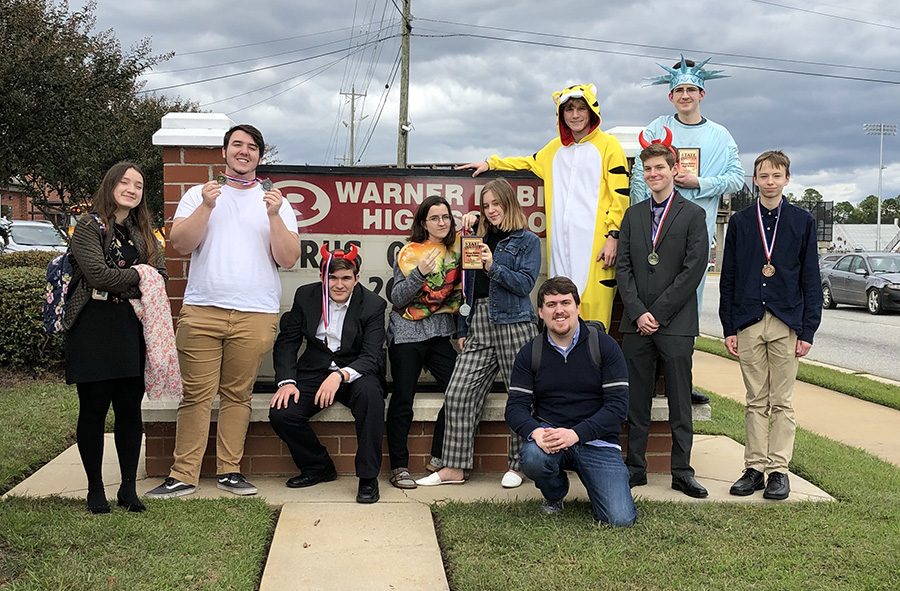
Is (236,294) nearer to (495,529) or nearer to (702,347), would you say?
(495,529)

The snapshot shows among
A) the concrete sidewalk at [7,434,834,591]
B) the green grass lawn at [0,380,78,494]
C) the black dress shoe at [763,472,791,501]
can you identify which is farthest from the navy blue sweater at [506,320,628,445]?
the green grass lawn at [0,380,78,494]

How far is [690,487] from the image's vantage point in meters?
4.89

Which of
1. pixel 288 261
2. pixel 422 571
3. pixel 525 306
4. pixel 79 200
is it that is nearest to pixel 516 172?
pixel 525 306

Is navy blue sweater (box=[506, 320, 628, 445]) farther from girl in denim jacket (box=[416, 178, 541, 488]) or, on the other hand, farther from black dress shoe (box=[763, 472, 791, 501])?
black dress shoe (box=[763, 472, 791, 501])

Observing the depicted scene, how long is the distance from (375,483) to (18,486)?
214 centimetres

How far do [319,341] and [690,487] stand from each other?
2.38 metres

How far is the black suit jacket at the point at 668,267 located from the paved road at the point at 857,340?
24.2ft

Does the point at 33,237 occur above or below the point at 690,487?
above

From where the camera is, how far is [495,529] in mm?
4188

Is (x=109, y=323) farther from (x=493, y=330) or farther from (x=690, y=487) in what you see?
(x=690, y=487)

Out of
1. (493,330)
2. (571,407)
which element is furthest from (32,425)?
(571,407)

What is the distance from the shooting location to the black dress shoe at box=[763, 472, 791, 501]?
4.83 meters

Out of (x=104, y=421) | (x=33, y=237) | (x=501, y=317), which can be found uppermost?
(x=33, y=237)

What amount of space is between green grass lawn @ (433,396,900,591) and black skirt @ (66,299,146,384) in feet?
6.05
